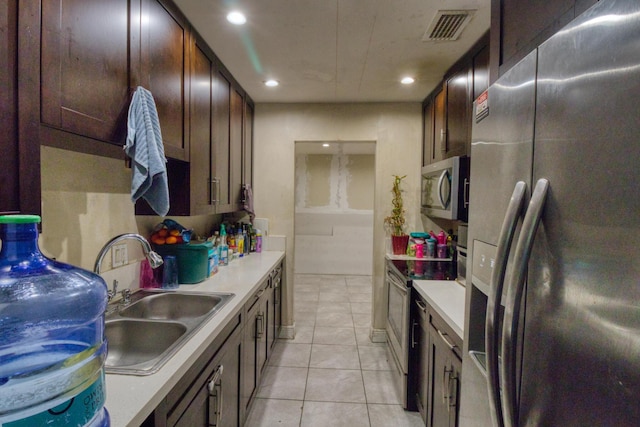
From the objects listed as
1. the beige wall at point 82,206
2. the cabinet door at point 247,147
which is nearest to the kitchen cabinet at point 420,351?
the beige wall at point 82,206

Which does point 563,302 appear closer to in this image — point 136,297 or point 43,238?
point 43,238

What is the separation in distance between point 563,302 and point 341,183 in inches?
215

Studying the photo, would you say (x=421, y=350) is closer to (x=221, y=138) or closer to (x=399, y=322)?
(x=399, y=322)

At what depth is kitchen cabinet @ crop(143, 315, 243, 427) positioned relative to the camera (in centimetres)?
101

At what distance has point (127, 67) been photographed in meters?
1.26

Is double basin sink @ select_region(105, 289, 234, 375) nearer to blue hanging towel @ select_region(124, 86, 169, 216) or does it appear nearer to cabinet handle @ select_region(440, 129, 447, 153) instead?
blue hanging towel @ select_region(124, 86, 169, 216)

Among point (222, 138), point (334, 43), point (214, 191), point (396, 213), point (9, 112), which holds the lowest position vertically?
point (396, 213)

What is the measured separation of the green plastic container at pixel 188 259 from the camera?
195cm

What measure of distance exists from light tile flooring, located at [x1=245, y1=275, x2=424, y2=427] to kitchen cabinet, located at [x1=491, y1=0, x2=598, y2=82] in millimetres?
2130

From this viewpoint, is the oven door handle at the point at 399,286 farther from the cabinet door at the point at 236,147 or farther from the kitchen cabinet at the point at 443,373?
the cabinet door at the point at 236,147

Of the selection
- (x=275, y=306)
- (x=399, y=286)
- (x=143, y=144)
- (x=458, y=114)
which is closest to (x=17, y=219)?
(x=143, y=144)

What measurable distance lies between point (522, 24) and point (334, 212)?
16.8 feet

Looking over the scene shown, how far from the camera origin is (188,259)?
1.96 metres

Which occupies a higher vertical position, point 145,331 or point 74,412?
point 74,412
